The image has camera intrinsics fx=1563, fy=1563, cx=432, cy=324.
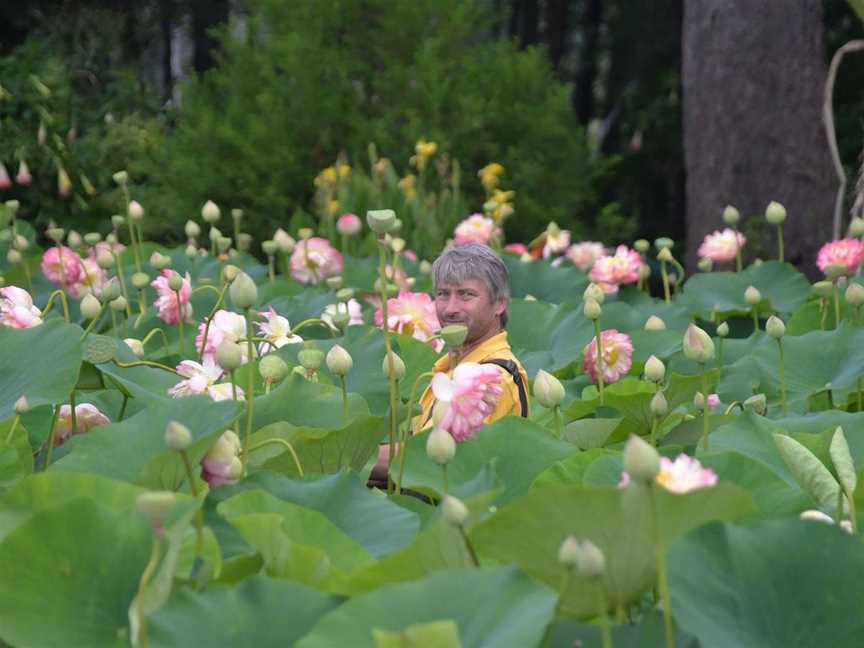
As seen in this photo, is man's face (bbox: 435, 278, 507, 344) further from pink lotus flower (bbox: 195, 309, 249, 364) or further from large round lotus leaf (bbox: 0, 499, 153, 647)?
large round lotus leaf (bbox: 0, 499, 153, 647)

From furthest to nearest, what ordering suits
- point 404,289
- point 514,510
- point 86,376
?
point 404,289, point 86,376, point 514,510

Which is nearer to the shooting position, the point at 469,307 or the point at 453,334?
the point at 453,334

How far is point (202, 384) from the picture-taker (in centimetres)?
201

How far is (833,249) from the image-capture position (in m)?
3.26

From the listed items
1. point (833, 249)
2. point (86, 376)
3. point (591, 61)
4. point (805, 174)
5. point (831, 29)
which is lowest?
point (591, 61)

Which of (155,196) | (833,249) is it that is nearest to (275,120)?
(155,196)

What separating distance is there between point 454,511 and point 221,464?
1.29 feet

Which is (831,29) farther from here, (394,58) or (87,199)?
(87,199)

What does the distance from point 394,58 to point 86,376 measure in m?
5.75

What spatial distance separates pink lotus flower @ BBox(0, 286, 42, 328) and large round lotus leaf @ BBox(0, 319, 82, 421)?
0.48 ft

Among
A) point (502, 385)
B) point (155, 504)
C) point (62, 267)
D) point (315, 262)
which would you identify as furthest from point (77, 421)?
point (315, 262)

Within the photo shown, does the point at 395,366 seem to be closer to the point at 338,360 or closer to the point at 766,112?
the point at 338,360

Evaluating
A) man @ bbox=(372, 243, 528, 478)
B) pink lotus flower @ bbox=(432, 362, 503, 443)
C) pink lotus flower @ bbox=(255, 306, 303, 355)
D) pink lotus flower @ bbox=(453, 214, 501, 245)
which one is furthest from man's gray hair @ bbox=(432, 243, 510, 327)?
pink lotus flower @ bbox=(453, 214, 501, 245)

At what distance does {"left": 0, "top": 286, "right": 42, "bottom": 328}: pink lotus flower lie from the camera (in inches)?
82.0
